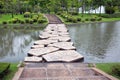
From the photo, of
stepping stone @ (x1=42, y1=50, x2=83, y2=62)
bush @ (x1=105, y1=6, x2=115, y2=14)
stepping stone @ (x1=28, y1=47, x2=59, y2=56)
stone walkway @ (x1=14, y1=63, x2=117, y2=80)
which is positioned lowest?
stone walkway @ (x1=14, y1=63, x2=117, y2=80)

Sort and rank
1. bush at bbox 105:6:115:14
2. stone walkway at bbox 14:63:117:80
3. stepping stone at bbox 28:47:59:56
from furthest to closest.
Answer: bush at bbox 105:6:115:14 < stepping stone at bbox 28:47:59:56 < stone walkway at bbox 14:63:117:80

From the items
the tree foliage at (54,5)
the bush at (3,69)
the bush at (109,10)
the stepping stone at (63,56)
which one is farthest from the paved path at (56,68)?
the bush at (109,10)

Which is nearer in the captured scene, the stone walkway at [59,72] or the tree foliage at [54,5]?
the stone walkway at [59,72]

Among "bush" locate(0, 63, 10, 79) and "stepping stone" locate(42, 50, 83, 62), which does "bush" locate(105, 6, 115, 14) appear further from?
"bush" locate(0, 63, 10, 79)

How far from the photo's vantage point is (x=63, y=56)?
37.1 feet

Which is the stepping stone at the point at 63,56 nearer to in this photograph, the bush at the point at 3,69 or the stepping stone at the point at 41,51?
the stepping stone at the point at 41,51

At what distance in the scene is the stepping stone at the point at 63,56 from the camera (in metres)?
10.7

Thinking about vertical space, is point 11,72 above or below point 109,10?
below

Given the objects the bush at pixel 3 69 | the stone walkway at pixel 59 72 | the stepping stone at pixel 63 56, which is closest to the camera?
the bush at pixel 3 69

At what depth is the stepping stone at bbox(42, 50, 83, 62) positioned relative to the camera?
1073cm

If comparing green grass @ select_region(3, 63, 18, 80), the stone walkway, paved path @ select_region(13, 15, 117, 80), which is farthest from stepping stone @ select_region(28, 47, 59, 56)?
green grass @ select_region(3, 63, 18, 80)

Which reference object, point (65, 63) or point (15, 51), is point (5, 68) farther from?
point (15, 51)

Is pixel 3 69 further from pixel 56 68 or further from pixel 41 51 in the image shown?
pixel 41 51

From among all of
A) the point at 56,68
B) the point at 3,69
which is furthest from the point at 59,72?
the point at 3,69
